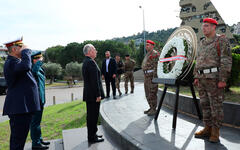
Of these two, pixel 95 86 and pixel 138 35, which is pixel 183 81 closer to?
pixel 95 86

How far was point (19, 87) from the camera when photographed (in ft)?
9.29

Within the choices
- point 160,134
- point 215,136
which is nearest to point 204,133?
point 215,136

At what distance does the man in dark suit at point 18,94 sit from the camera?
9.01 ft

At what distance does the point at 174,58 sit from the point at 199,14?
3670 centimetres

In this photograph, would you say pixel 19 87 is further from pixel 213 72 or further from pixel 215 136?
pixel 215 136

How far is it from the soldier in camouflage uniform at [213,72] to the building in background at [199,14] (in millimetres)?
33809

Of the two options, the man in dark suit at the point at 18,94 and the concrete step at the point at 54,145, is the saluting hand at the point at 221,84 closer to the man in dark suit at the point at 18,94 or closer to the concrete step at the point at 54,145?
the man in dark suit at the point at 18,94

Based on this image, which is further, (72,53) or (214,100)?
(72,53)

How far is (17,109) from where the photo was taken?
273 centimetres

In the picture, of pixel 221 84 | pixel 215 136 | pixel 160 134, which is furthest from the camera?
pixel 160 134

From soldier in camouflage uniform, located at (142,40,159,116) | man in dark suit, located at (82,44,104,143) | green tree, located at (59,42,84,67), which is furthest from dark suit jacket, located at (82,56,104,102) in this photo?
green tree, located at (59,42,84,67)

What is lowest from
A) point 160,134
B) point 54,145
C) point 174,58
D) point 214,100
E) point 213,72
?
point 54,145

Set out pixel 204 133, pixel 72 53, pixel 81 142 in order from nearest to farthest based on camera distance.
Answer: pixel 204 133
pixel 81 142
pixel 72 53

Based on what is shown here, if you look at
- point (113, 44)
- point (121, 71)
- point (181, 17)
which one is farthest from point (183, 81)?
point (113, 44)
